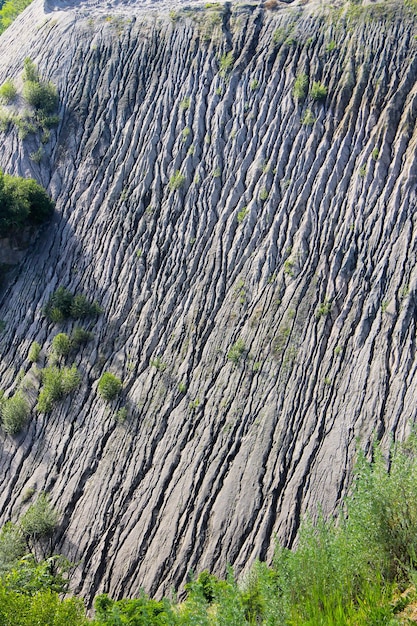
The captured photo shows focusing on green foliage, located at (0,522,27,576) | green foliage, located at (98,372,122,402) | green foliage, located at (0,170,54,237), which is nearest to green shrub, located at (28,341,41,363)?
green foliage, located at (98,372,122,402)

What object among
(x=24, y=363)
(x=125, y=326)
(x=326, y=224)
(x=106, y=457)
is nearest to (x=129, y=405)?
(x=106, y=457)

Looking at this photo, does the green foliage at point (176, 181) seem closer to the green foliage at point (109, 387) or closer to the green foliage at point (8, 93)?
the green foliage at point (109, 387)

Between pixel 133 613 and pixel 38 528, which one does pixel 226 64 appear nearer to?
pixel 38 528

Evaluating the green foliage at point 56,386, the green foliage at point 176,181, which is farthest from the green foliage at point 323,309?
the green foliage at point 56,386

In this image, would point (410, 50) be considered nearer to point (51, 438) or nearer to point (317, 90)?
point (317, 90)

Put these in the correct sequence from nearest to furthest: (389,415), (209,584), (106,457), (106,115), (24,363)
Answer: (209,584) < (389,415) < (106,457) < (24,363) < (106,115)

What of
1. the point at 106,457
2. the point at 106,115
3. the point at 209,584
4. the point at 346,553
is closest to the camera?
the point at 346,553
